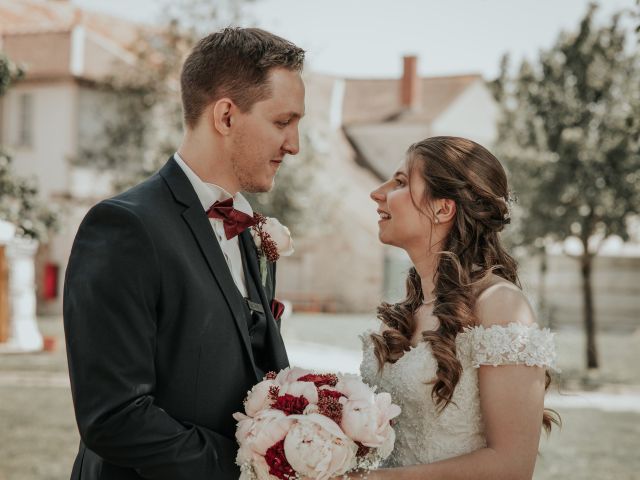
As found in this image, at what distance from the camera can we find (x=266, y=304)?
3373 millimetres

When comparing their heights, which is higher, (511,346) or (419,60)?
(419,60)

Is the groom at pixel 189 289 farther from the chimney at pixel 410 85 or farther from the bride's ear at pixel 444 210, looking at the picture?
the chimney at pixel 410 85

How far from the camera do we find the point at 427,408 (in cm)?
370

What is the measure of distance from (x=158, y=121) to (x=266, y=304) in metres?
24.3

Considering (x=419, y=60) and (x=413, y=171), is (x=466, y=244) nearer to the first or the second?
(x=413, y=171)

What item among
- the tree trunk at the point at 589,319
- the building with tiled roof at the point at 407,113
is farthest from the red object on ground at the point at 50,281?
the tree trunk at the point at 589,319

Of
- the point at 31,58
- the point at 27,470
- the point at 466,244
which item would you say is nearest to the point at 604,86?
the point at 27,470

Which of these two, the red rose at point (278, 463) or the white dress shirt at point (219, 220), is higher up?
the white dress shirt at point (219, 220)

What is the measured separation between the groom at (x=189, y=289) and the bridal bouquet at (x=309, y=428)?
13cm

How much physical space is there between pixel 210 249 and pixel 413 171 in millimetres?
1105

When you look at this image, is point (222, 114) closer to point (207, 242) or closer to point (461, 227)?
point (207, 242)

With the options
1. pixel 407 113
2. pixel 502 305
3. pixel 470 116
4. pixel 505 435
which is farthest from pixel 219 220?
pixel 470 116

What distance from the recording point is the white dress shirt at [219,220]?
329cm

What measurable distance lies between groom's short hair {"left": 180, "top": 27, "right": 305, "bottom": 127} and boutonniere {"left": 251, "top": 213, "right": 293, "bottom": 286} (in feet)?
1.83
